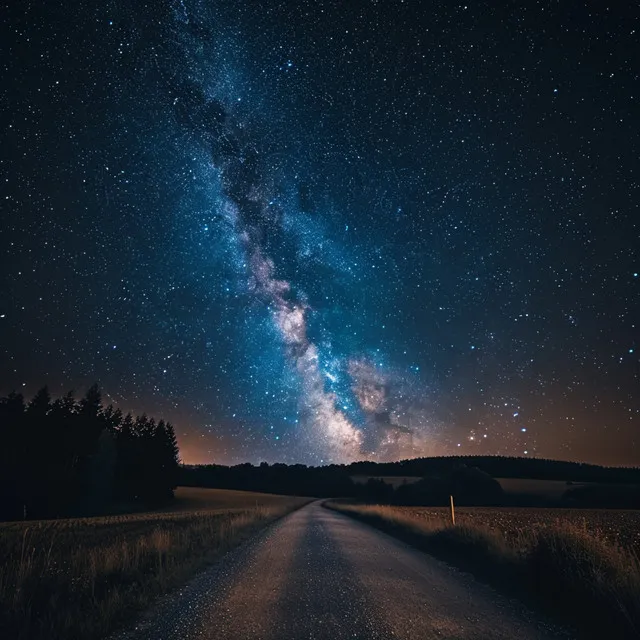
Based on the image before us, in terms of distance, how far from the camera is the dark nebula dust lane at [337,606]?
15.1 feet

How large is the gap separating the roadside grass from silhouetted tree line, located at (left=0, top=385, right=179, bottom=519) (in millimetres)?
44736

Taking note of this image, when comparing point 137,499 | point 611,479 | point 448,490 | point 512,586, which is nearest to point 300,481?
point 448,490

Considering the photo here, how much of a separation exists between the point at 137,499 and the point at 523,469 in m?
97.5

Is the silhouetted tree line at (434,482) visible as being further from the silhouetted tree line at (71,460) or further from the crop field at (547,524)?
the crop field at (547,524)

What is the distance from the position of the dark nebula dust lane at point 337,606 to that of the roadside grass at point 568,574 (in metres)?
0.62

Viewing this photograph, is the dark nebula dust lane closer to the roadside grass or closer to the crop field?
the roadside grass

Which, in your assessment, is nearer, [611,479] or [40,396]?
[40,396]

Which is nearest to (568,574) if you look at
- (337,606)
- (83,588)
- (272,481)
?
(337,606)

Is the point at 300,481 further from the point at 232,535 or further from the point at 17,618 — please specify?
the point at 17,618

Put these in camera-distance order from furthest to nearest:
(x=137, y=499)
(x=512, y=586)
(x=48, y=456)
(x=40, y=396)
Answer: (x=137, y=499)
(x=40, y=396)
(x=48, y=456)
(x=512, y=586)

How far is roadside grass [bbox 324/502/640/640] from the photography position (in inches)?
201

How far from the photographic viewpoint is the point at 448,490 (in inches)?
2734

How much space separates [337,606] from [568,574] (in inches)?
163

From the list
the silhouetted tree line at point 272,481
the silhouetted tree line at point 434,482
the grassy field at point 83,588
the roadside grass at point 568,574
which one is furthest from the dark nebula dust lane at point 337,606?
the silhouetted tree line at point 272,481
